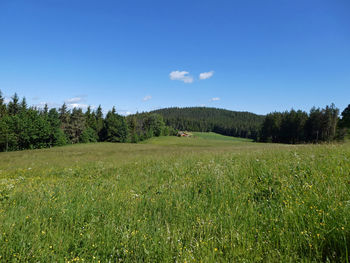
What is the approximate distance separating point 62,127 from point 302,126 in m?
96.2

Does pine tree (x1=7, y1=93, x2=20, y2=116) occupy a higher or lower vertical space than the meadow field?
higher

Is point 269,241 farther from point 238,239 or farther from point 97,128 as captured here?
point 97,128

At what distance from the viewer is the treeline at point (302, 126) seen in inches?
2314

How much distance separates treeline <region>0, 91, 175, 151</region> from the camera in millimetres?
52216

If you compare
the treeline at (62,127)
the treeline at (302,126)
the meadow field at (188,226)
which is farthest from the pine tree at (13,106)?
the treeline at (302,126)

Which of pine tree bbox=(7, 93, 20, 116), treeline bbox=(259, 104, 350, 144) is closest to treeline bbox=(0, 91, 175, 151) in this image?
pine tree bbox=(7, 93, 20, 116)

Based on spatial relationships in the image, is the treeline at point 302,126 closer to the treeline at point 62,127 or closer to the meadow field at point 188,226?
the meadow field at point 188,226

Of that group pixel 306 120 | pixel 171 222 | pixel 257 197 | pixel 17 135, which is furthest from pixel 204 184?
pixel 306 120

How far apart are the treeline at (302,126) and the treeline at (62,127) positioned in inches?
2393

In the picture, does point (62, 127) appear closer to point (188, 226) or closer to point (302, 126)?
point (188, 226)

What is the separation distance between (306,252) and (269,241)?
41cm

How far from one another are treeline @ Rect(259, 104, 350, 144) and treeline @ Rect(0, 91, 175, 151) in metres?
60.8

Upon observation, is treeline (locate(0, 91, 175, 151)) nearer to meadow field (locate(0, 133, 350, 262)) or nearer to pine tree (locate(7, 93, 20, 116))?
pine tree (locate(7, 93, 20, 116))

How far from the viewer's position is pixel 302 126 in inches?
2731
